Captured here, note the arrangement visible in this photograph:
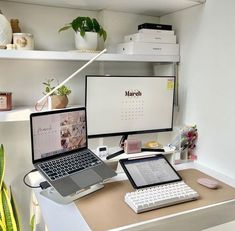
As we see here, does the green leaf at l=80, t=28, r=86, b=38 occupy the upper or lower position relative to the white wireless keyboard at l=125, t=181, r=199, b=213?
upper

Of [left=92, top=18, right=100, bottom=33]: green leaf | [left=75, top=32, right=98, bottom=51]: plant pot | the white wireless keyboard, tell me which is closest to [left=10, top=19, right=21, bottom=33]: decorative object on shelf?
[left=75, top=32, right=98, bottom=51]: plant pot

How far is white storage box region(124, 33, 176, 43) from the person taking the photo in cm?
182

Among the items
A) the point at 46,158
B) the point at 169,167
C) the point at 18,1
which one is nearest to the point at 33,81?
the point at 18,1

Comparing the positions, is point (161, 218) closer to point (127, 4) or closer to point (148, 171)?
point (148, 171)

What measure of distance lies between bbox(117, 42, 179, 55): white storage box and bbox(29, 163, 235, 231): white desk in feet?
3.49

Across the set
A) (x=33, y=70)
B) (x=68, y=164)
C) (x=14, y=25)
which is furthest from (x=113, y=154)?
(x=14, y=25)

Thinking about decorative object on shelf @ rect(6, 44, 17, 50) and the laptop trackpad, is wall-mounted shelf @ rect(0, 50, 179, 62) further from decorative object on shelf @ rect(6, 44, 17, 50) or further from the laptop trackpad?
the laptop trackpad

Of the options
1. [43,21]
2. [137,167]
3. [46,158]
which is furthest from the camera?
[43,21]

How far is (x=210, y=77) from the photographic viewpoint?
1.72m

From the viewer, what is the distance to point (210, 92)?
67.9 inches

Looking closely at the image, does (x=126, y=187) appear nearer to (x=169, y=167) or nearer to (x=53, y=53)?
(x=169, y=167)

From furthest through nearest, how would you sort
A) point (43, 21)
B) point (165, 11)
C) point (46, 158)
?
point (165, 11) → point (43, 21) → point (46, 158)

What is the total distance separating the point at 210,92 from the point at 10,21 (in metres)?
1.32

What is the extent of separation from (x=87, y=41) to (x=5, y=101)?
2.03 feet
